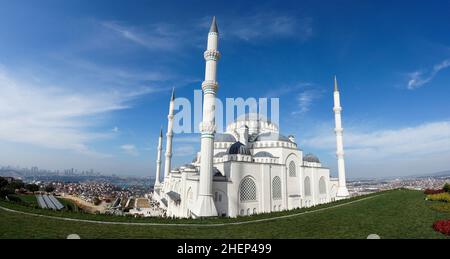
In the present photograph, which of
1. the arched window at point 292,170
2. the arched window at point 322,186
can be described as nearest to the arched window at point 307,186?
the arched window at point 292,170

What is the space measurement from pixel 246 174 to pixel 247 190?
1.68 m

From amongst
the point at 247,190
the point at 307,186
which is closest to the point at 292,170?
the point at 307,186

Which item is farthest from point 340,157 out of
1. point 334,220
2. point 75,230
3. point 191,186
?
point 75,230

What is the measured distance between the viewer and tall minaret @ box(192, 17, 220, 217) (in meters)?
20.2

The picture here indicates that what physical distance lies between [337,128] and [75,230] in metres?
32.1

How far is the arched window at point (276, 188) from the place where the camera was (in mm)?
30008

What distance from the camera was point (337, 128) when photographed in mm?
34438

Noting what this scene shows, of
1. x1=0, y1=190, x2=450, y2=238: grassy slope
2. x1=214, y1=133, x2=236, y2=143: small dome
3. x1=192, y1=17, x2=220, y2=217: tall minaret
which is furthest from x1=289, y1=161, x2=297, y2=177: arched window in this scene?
x1=0, y1=190, x2=450, y2=238: grassy slope

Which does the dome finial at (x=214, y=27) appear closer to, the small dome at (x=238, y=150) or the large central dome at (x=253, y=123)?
the small dome at (x=238, y=150)

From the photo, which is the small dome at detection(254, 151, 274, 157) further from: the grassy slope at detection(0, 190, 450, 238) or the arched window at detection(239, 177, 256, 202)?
the grassy slope at detection(0, 190, 450, 238)

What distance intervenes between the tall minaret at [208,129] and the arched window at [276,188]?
1138 cm

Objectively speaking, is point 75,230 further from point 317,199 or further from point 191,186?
point 317,199

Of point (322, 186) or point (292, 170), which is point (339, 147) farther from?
point (322, 186)

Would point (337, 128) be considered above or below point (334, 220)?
above
